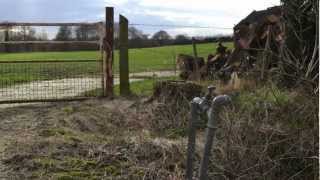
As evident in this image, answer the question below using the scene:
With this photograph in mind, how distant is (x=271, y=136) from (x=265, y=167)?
0.30 metres

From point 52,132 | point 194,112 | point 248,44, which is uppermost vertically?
point 248,44

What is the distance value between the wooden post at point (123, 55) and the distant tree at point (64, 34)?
3.40 ft

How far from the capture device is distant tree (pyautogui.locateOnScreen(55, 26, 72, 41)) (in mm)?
13016

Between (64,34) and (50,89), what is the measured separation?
1.27 m

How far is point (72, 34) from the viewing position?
525 inches

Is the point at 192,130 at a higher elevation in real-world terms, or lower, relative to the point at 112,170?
higher

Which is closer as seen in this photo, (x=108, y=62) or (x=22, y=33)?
(x=22, y=33)

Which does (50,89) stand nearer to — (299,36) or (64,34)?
(64,34)

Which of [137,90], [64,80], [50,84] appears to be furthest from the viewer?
[64,80]

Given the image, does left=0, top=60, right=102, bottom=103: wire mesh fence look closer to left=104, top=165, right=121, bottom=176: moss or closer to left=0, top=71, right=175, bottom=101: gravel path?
left=0, top=71, right=175, bottom=101: gravel path

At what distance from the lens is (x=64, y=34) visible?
13.5m

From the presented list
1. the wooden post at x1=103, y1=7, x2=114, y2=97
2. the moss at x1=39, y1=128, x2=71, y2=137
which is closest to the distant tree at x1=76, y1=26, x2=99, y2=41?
the wooden post at x1=103, y1=7, x2=114, y2=97

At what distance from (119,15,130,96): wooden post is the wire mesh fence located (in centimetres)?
47

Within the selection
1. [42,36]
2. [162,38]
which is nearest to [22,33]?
[42,36]
